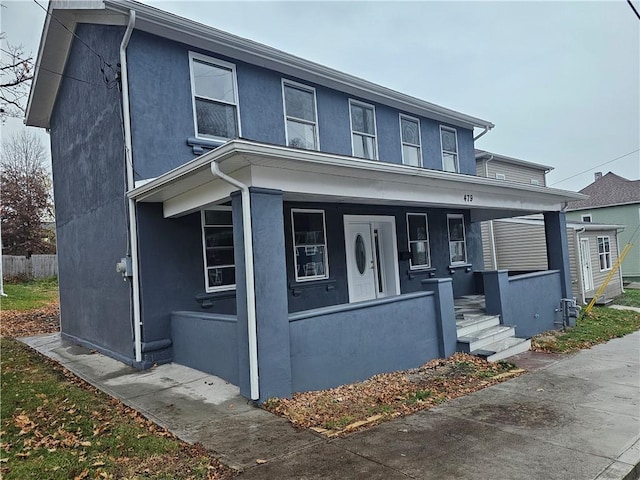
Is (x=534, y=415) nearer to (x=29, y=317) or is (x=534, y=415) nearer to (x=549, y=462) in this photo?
(x=549, y=462)

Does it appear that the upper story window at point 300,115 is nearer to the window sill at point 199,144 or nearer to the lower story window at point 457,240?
the window sill at point 199,144

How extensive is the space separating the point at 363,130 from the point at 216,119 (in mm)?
4246

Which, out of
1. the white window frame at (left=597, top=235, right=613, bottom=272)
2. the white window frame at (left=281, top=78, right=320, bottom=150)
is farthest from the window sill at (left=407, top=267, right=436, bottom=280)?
the white window frame at (left=597, top=235, right=613, bottom=272)

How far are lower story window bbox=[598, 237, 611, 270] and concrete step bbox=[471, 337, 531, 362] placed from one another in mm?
12111

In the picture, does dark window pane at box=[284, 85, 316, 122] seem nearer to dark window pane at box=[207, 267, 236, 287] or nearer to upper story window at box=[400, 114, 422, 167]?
upper story window at box=[400, 114, 422, 167]

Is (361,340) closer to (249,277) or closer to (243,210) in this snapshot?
(249,277)

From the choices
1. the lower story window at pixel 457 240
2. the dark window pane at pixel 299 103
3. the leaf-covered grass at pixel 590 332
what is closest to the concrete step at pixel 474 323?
the leaf-covered grass at pixel 590 332

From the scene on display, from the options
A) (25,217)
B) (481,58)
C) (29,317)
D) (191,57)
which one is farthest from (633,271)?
(25,217)

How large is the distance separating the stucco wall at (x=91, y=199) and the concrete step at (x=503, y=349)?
245 inches

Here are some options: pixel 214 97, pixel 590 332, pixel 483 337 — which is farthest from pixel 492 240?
pixel 214 97

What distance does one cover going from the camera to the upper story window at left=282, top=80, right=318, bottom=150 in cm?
959

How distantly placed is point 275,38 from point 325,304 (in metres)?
13.8

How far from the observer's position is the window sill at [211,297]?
7.80 meters

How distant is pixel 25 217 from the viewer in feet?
82.7
